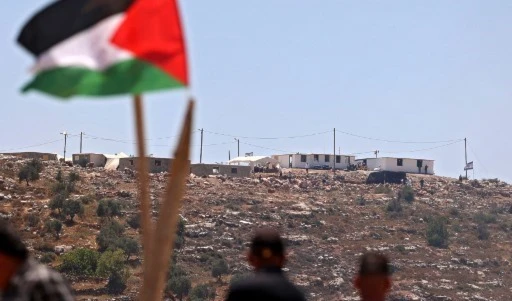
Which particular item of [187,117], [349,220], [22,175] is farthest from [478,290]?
[187,117]

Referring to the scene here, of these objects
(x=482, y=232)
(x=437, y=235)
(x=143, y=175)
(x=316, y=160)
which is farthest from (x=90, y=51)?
(x=316, y=160)

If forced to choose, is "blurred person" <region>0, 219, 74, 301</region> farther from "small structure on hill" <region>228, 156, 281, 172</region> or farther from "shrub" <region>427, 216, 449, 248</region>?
"small structure on hill" <region>228, 156, 281, 172</region>

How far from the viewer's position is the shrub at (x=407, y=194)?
8689 centimetres

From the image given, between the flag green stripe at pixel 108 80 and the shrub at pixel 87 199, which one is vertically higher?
the flag green stripe at pixel 108 80

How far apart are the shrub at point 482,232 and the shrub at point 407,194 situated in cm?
628

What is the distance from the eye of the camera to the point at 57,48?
643 cm

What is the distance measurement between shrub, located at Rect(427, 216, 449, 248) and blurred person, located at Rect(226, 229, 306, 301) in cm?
7184

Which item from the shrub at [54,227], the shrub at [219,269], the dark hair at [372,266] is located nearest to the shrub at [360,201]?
the shrub at [219,269]

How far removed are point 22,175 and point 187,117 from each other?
68.7 meters

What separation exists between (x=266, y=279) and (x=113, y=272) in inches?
2180

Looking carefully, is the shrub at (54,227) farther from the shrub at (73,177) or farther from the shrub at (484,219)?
the shrub at (484,219)

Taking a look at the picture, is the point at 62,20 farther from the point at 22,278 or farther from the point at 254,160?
the point at 254,160

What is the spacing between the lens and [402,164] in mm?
104750

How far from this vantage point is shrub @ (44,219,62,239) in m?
65.2
